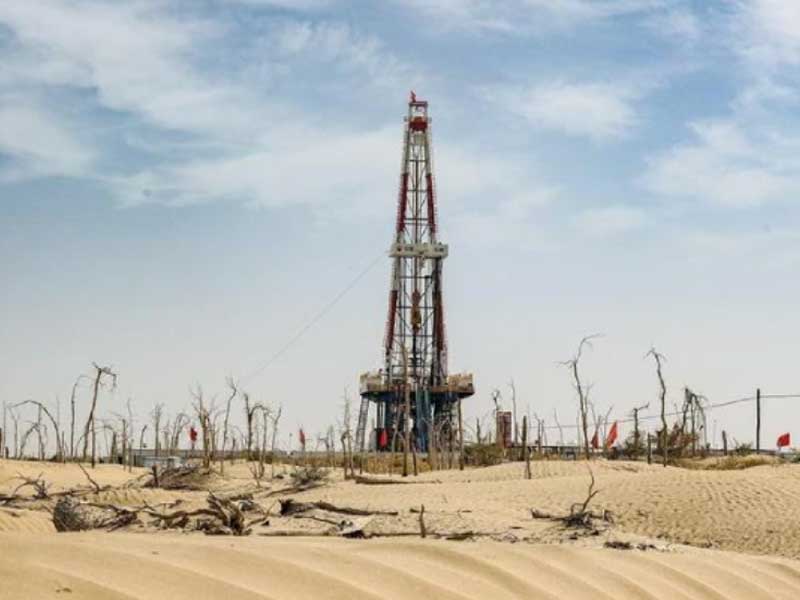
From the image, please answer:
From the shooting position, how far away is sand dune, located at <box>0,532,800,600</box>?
3055 millimetres

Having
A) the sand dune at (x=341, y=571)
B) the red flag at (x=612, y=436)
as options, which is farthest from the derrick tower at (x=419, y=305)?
the sand dune at (x=341, y=571)

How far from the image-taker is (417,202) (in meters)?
46.0

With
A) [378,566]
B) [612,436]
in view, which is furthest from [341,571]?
[612,436]

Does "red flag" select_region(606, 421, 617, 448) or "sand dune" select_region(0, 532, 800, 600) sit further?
"red flag" select_region(606, 421, 617, 448)

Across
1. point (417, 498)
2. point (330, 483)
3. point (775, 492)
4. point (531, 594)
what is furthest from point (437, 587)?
point (330, 483)

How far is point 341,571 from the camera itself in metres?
3.71

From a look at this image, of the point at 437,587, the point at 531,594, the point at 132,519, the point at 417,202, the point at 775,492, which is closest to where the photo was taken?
the point at 437,587

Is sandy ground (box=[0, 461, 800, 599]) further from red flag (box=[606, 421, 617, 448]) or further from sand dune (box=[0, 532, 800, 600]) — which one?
red flag (box=[606, 421, 617, 448])

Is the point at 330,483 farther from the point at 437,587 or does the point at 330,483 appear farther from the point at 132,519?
the point at 437,587

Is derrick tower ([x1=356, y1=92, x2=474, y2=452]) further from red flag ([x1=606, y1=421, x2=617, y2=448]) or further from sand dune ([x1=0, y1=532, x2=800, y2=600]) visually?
sand dune ([x1=0, y1=532, x2=800, y2=600])

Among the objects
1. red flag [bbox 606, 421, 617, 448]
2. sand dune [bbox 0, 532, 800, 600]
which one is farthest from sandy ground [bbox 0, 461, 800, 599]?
red flag [bbox 606, 421, 617, 448]

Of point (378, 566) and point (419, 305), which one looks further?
point (419, 305)

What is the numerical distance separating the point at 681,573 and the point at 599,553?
0.33 metres

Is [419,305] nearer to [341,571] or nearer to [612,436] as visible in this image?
[612,436]
